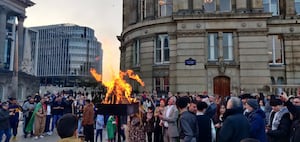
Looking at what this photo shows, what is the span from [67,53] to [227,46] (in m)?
110

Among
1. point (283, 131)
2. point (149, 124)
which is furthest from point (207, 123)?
point (149, 124)

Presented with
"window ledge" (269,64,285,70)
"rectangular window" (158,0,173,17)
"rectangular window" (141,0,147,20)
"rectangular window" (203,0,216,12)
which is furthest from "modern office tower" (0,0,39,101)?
"window ledge" (269,64,285,70)

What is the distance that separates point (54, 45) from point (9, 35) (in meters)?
55.5

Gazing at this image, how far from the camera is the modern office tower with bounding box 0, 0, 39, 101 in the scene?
179 feet

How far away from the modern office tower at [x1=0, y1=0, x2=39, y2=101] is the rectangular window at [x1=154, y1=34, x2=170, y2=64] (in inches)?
1579

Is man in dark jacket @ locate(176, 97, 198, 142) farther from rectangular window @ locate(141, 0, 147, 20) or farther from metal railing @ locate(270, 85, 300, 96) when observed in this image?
rectangular window @ locate(141, 0, 147, 20)

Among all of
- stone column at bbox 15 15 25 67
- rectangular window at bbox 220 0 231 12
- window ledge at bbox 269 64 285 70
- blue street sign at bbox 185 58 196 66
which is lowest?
window ledge at bbox 269 64 285 70

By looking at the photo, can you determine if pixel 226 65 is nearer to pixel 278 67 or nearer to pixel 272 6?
pixel 278 67

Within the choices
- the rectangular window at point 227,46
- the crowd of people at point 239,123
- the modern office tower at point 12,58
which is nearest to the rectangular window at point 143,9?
the rectangular window at point 227,46

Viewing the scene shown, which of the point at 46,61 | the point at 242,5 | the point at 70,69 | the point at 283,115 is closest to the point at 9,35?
the point at 70,69

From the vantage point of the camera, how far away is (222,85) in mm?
21016

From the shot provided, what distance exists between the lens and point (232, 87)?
20719 mm

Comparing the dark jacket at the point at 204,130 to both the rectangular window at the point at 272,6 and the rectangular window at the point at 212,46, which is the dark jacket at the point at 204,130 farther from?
the rectangular window at the point at 272,6

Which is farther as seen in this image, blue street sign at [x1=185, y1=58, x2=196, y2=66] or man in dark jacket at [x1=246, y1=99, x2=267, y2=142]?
blue street sign at [x1=185, y1=58, x2=196, y2=66]
